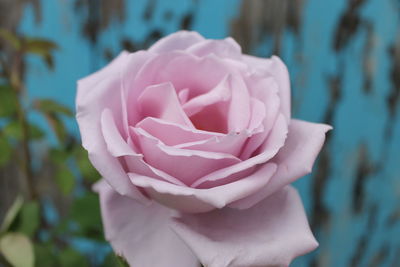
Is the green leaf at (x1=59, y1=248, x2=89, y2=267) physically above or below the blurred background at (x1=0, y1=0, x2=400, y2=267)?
below

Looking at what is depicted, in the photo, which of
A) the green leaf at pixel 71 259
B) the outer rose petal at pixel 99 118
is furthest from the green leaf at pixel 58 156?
the outer rose petal at pixel 99 118

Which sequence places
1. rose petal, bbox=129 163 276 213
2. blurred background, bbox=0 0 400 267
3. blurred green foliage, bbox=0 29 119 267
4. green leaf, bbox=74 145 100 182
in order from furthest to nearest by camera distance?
blurred background, bbox=0 0 400 267, green leaf, bbox=74 145 100 182, blurred green foliage, bbox=0 29 119 267, rose petal, bbox=129 163 276 213

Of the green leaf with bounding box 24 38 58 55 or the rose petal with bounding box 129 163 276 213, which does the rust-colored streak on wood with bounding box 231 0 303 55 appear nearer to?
the green leaf with bounding box 24 38 58 55

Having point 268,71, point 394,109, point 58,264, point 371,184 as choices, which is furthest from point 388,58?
point 58,264

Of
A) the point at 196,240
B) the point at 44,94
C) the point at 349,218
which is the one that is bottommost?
the point at 349,218

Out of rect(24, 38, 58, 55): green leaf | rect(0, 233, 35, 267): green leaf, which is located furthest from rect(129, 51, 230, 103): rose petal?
rect(24, 38, 58, 55): green leaf

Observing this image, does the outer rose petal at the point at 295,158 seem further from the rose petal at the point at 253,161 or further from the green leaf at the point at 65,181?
the green leaf at the point at 65,181

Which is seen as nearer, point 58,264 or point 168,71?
point 168,71

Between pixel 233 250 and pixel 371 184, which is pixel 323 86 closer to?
pixel 371 184

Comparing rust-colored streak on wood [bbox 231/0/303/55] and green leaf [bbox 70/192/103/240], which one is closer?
green leaf [bbox 70/192/103/240]
